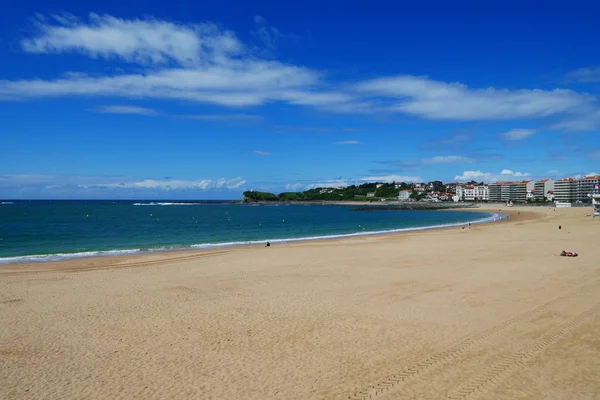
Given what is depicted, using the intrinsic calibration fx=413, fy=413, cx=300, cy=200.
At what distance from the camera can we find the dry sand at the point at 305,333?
7.00 metres

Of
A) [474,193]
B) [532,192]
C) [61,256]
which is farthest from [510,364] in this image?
[474,193]

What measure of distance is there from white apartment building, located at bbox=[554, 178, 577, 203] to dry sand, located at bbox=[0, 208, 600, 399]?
159m

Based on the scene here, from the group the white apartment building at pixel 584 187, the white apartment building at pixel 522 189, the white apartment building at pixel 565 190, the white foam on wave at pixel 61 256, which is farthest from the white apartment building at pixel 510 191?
the white foam on wave at pixel 61 256

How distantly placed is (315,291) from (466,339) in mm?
5692

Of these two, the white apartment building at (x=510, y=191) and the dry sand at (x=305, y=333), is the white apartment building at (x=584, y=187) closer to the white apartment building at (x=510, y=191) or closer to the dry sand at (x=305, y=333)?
the white apartment building at (x=510, y=191)

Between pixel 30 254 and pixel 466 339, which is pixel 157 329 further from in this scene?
pixel 30 254

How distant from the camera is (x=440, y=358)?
7.94m

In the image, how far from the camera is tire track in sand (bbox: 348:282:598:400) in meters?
6.74

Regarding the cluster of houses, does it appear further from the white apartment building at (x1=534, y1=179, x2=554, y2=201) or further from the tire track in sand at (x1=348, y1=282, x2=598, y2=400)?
the tire track in sand at (x1=348, y1=282, x2=598, y2=400)

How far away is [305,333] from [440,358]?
3.05 metres

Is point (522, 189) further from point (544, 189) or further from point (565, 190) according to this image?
point (565, 190)

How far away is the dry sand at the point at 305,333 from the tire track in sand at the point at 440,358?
0.04 meters

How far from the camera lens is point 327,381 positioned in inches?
281

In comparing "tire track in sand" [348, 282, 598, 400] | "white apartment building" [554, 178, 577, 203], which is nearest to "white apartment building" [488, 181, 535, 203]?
"white apartment building" [554, 178, 577, 203]
